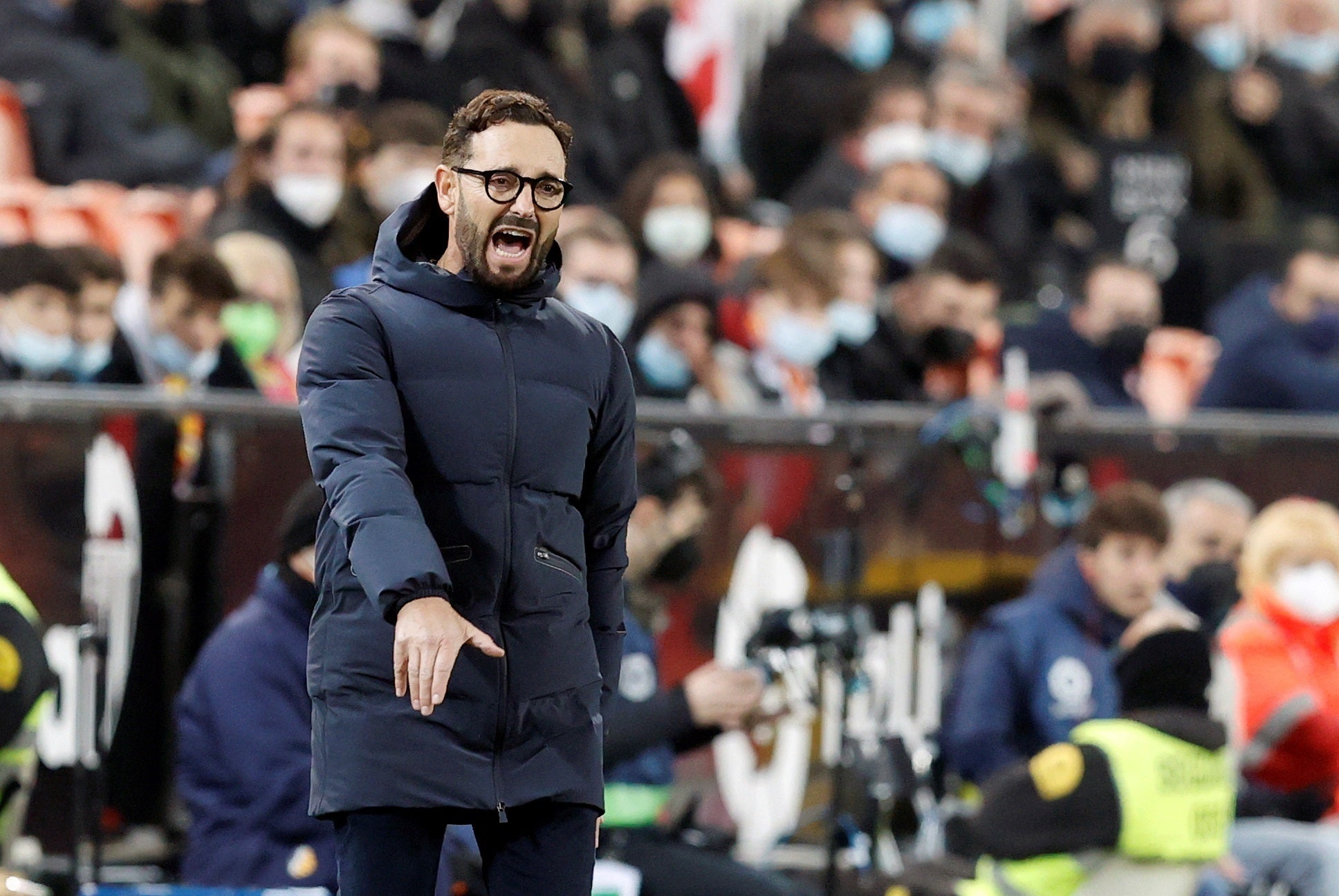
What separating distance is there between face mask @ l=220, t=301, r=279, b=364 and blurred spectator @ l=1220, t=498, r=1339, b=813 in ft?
10.8

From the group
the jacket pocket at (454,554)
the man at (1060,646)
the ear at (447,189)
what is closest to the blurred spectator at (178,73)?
the man at (1060,646)

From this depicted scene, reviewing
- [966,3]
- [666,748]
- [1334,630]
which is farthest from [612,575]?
[966,3]

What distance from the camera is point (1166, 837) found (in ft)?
19.0

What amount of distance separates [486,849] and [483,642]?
464 millimetres

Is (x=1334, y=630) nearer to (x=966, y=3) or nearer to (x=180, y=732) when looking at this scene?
(x=180, y=732)

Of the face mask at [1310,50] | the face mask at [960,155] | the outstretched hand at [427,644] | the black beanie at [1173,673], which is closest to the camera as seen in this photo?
the outstretched hand at [427,644]

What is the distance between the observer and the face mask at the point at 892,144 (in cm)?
1087

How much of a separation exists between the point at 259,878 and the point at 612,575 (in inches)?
89.4

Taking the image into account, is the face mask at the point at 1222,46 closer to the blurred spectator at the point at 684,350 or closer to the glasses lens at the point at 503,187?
the blurred spectator at the point at 684,350

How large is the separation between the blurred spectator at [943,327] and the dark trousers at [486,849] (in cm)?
494

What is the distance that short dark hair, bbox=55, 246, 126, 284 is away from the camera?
23.5 feet

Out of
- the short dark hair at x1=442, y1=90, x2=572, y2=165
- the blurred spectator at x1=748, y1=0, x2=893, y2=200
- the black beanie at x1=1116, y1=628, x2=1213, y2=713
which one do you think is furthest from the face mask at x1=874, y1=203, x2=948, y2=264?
the short dark hair at x1=442, y1=90, x2=572, y2=165

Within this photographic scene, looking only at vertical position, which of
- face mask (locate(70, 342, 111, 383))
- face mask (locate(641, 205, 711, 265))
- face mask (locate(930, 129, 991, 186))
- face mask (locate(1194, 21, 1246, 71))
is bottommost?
face mask (locate(70, 342, 111, 383))

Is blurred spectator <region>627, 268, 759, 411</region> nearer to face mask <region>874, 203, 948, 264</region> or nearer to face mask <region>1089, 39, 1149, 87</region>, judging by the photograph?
face mask <region>874, 203, 948, 264</region>
